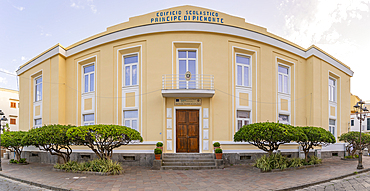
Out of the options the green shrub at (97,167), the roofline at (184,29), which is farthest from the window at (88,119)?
the roofline at (184,29)

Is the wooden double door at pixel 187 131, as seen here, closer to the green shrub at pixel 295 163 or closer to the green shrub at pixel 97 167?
the green shrub at pixel 97 167

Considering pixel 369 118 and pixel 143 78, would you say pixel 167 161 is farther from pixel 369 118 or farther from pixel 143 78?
pixel 369 118

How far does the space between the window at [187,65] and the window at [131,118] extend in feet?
11.1

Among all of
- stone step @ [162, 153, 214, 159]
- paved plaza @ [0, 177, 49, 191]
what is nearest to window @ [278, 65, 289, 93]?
stone step @ [162, 153, 214, 159]

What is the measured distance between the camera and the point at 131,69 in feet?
49.3

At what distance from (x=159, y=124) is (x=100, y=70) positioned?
5.49 metres

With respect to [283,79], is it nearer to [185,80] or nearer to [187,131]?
[185,80]

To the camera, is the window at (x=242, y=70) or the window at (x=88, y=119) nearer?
the window at (x=242, y=70)

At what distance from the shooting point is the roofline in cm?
1413

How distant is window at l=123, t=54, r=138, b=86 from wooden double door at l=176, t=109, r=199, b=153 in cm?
357

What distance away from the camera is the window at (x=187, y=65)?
46.1 feet

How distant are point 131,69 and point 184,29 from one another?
4.21 metres

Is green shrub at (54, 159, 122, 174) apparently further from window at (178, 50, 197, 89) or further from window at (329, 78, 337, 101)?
window at (329, 78, 337, 101)

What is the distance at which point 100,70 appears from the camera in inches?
605
